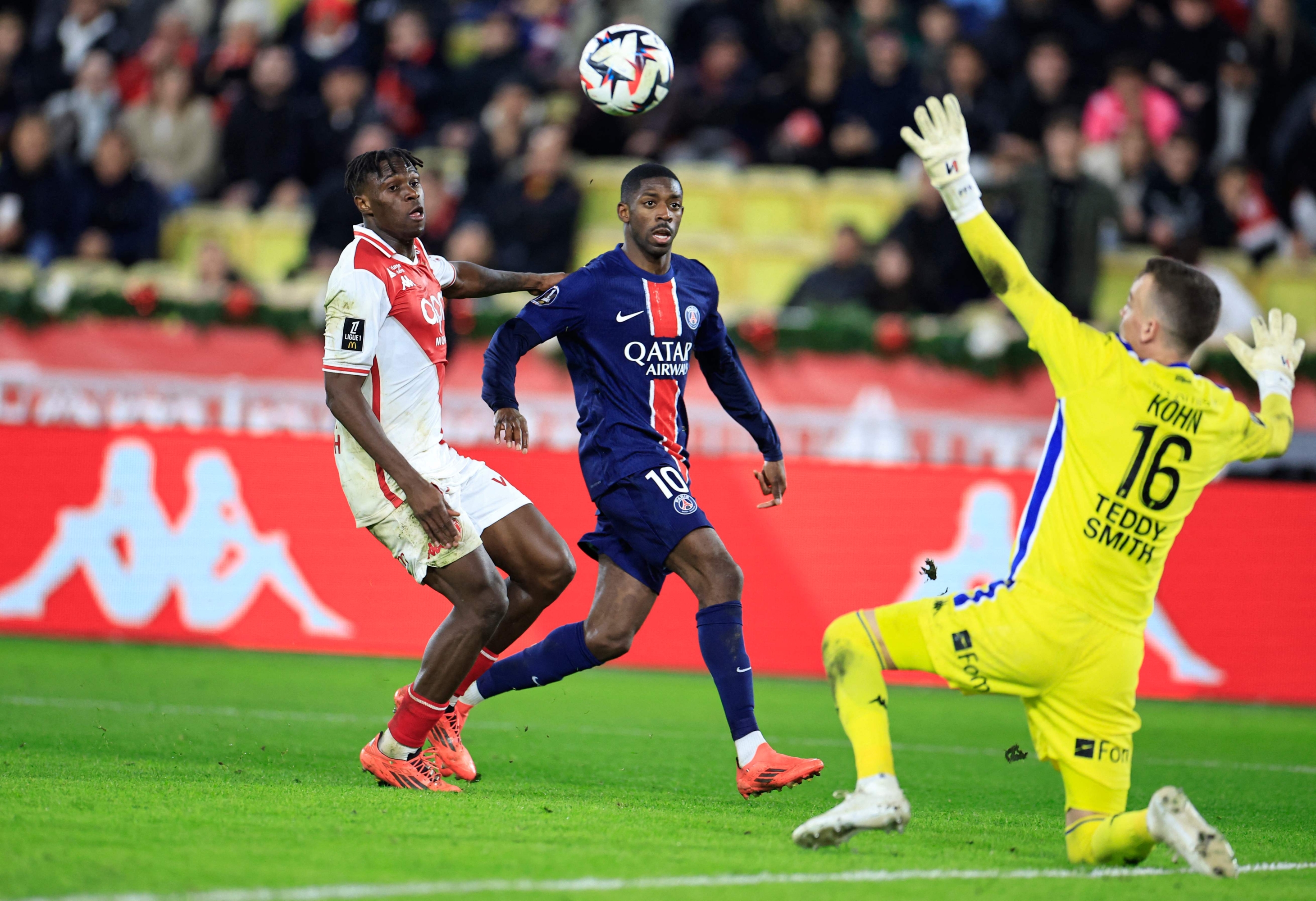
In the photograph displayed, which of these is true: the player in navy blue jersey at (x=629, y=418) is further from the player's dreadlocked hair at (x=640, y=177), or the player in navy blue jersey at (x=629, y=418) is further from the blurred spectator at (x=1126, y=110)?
the blurred spectator at (x=1126, y=110)

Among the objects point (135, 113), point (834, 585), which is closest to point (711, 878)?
point (834, 585)

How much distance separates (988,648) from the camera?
4.72 meters

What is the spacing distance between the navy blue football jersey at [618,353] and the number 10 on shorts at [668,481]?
0.04 m

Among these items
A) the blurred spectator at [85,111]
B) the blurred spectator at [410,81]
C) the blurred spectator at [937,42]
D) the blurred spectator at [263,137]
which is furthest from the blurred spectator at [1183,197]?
the blurred spectator at [85,111]

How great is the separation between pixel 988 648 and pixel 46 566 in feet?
27.6

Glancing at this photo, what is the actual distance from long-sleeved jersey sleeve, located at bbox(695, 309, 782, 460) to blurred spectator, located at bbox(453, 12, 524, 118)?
393 inches

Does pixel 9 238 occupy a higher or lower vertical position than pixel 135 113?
lower

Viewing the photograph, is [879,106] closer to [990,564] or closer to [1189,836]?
[990,564]

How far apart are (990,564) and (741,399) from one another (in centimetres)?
408

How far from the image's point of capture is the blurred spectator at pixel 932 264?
516 inches

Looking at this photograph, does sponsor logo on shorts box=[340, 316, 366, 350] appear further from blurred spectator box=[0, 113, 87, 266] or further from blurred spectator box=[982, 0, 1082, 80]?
blurred spectator box=[0, 113, 87, 266]

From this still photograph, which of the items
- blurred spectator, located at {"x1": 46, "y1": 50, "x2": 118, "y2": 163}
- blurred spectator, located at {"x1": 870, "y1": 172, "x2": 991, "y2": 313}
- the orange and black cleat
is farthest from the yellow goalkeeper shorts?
blurred spectator, located at {"x1": 46, "y1": 50, "x2": 118, "y2": 163}

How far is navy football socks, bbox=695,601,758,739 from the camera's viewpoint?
20.0ft

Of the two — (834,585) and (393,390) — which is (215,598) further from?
(393,390)
